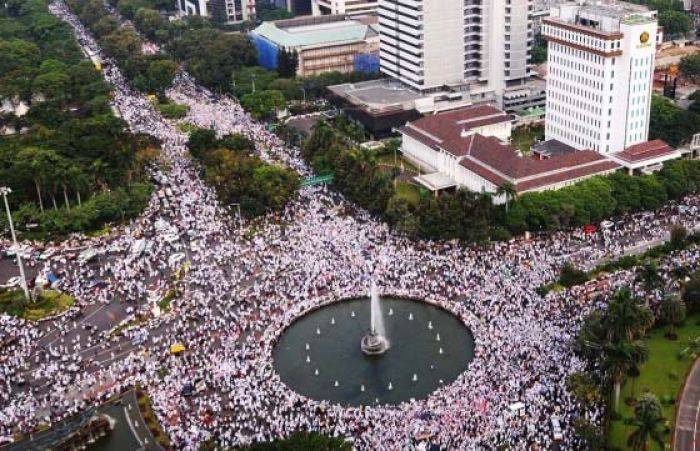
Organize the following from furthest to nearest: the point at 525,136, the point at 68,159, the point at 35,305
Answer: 1. the point at 525,136
2. the point at 68,159
3. the point at 35,305

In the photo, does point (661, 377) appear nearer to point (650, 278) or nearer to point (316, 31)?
point (650, 278)

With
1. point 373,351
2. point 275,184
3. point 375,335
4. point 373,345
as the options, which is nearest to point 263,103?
point 275,184

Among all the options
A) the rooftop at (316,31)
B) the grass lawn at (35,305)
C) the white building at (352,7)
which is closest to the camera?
the grass lawn at (35,305)

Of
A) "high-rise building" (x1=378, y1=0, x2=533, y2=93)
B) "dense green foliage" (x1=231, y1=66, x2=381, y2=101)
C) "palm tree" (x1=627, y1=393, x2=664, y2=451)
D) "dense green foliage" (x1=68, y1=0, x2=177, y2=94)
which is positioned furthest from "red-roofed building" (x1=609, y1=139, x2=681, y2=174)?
"dense green foliage" (x1=68, y1=0, x2=177, y2=94)

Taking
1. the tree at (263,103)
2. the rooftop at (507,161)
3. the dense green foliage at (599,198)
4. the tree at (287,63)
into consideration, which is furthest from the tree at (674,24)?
the tree at (263,103)

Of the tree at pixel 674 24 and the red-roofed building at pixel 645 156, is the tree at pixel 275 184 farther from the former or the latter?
the tree at pixel 674 24
